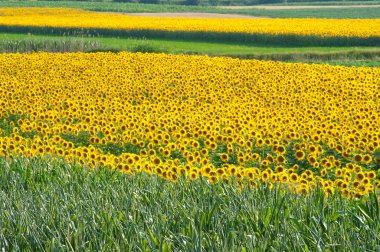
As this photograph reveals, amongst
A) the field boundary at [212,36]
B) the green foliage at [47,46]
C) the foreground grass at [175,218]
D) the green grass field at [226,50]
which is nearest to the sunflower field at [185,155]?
the foreground grass at [175,218]

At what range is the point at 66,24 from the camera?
1695 inches

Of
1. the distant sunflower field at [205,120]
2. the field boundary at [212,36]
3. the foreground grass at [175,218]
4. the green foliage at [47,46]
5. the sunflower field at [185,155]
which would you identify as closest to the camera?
the foreground grass at [175,218]

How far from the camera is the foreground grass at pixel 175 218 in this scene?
5.09 m

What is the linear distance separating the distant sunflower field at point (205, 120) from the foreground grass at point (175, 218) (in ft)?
1.95

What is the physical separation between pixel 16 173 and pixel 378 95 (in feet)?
30.6

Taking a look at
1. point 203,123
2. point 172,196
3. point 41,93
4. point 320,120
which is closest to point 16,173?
point 172,196

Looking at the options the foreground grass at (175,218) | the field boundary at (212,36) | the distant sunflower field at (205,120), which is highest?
the foreground grass at (175,218)

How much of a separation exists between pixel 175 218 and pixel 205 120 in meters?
6.71

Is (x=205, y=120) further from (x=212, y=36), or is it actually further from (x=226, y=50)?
(x=212, y=36)

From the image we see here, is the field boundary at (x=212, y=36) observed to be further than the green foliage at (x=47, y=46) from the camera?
Yes

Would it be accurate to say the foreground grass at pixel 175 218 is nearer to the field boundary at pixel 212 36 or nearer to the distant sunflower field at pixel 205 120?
the distant sunflower field at pixel 205 120

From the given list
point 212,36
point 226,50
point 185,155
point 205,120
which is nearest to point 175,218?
point 185,155

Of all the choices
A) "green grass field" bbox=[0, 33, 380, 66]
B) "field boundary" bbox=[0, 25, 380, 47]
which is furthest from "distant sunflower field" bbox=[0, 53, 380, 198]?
"field boundary" bbox=[0, 25, 380, 47]

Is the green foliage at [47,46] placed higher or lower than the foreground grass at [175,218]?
lower
